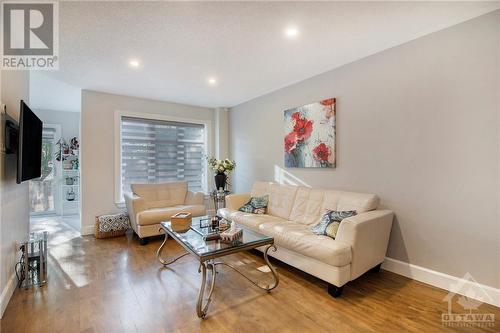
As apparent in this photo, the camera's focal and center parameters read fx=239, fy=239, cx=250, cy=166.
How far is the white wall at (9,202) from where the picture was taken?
1.99 m

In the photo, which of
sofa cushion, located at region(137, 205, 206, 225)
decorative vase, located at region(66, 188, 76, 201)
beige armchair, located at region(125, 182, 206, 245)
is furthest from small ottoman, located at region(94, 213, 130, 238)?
decorative vase, located at region(66, 188, 76, 201)

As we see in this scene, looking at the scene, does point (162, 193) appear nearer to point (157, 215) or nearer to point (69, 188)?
point (157, 215)

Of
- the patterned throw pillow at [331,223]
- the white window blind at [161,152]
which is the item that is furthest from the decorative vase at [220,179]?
the patterned throw pillow at [331,223]

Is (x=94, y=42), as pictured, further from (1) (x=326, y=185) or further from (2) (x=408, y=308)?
(2) (x=408, y=308)

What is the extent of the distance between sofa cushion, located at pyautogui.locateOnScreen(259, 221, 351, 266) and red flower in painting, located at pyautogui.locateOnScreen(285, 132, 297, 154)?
1.32 metres

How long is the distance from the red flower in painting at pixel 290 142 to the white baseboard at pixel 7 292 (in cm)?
355

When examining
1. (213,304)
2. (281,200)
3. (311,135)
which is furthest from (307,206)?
(213,304)

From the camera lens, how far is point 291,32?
2.35 m

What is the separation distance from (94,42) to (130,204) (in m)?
2.30

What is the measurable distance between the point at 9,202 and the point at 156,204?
84.9 inches

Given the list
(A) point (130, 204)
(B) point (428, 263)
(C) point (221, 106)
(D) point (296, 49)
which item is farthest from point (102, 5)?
(B) point (428, 263)

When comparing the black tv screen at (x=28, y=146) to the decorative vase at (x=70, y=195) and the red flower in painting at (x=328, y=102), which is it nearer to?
the red flower in painting at (x=328, y=102)

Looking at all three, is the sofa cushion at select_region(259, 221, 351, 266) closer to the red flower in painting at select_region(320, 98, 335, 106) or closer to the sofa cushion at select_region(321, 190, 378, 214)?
the sofa cushion at select_region(321, 190, 378, 214)

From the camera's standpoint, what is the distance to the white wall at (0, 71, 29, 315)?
6.54ft
